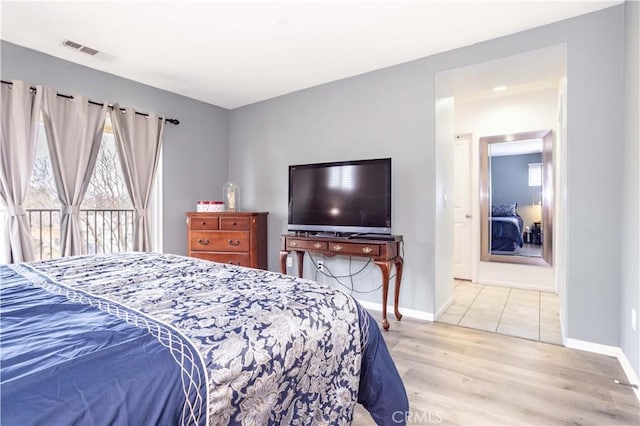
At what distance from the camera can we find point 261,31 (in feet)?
8.76

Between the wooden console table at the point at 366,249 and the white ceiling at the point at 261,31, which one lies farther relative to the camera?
the wooden console table at the point at 366,249

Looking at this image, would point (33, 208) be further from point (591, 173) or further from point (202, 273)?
point (591, 173)

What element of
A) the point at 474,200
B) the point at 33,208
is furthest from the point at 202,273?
the point at 474,200

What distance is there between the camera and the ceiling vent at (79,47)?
2.80 meters

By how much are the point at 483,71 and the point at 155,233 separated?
12.5ft

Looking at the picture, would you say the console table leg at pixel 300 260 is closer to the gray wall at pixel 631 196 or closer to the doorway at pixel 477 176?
the doorway at pixel 477 176

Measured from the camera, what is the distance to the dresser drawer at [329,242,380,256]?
2.95 metres

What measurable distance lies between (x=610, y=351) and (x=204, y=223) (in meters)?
3.82

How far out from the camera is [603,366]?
2.21 meters

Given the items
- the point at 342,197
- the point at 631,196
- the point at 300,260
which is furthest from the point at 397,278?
the point at 631,196

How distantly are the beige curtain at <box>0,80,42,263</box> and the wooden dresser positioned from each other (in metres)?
1.49

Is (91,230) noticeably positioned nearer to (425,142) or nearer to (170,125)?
(170,125)

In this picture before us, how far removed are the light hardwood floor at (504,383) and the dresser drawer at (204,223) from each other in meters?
2.32

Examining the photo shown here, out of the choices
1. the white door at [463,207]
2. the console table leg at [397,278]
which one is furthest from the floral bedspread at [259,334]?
the white door at [463,207]
